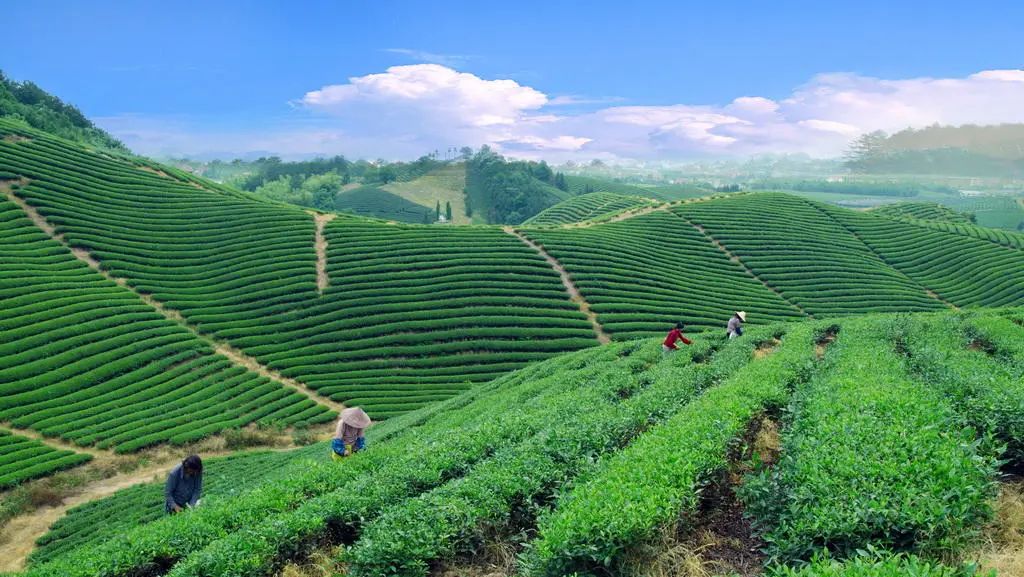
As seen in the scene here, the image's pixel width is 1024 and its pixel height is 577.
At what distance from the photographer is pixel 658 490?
23.0ft

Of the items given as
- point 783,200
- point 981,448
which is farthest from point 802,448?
point 783,200

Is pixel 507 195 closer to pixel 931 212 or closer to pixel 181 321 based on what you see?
pixel 931 212

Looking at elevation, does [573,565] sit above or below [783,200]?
below

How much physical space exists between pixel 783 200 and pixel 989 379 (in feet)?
264

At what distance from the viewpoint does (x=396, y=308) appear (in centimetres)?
4381

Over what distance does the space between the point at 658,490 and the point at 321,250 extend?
163ft

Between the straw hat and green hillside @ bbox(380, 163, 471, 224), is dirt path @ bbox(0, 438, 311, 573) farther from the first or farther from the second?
green hillside @ bbox(380, 163, 471, 224)

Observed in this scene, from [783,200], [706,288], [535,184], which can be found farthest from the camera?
[535,184]

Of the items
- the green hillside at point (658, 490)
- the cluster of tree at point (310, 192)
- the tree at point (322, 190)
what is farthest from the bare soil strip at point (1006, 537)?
the tree at point (322, 190)

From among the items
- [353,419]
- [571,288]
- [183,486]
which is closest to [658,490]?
[353,419]

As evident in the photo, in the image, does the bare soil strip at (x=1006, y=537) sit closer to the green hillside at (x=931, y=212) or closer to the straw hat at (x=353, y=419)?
the straw hat at (x=353, y=419)

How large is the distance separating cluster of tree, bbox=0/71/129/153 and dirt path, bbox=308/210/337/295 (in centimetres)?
5620

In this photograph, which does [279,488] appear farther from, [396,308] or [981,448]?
[396,308]

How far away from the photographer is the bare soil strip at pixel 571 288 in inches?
1699
